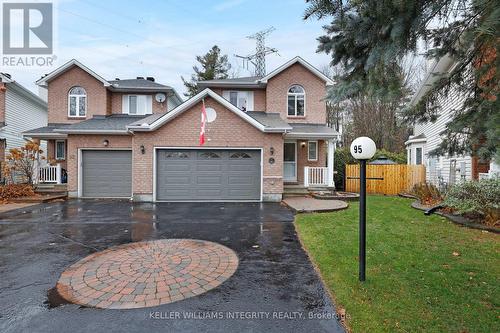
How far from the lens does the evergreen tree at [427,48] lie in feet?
8.45

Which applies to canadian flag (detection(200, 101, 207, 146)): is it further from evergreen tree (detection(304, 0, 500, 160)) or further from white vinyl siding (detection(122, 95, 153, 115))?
evergreen tree (detection(304, 0, 500, 160))

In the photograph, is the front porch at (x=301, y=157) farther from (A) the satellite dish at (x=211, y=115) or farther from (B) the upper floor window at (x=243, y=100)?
(A) the satellite dish at (x=211, y=115)

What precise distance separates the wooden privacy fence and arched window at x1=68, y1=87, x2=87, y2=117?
52.2 ft

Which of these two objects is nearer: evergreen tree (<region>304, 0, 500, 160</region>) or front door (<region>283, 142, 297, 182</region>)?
evergreen tree (<region>304, 0, 500, 160</region>)

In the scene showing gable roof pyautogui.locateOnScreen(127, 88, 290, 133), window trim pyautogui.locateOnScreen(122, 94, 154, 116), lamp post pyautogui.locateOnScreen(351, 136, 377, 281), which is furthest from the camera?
window trim pyautogui.locateOnScreen(122, 94, 154, 116)

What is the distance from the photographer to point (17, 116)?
57.5ft

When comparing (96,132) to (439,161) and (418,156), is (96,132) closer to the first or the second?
(439,161)

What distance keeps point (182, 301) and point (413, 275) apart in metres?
3.47

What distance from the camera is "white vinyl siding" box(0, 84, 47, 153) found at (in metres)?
16.5

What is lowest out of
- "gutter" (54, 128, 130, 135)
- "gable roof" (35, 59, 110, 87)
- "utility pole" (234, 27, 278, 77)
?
"gutter" (54, 128, 130, 135)

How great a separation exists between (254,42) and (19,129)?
20.5m

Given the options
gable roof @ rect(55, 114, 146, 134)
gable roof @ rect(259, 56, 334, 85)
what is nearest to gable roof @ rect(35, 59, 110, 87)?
gable roof @ rect(55, 114, 146, 134)

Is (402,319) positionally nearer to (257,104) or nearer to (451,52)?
(451,52)

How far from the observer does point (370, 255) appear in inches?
202
